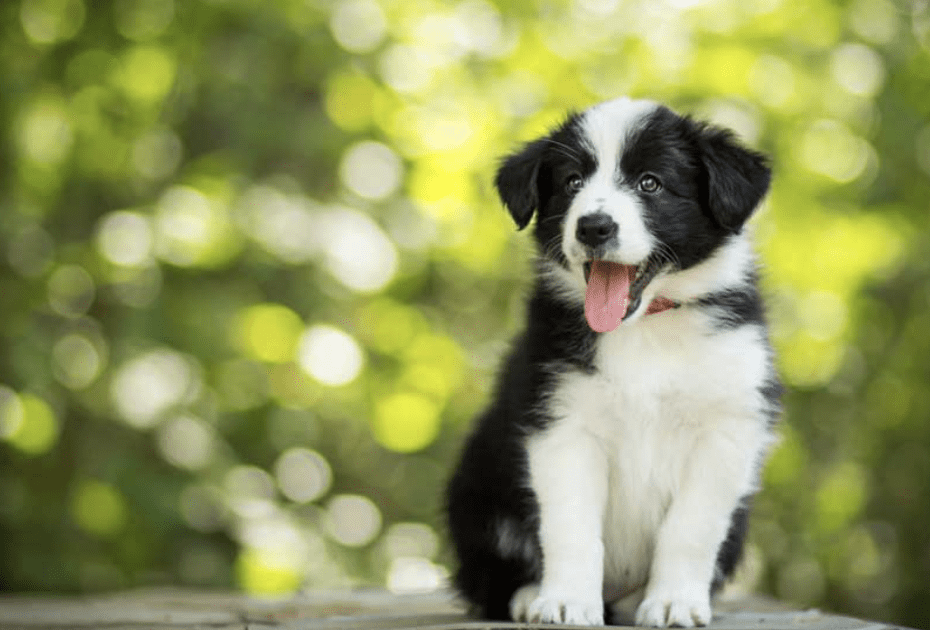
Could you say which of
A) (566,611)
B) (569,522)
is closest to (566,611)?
(566,611)

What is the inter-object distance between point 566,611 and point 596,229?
936 millimetres

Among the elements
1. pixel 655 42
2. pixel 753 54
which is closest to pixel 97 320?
pixel 655 42

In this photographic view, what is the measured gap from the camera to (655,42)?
233 inches

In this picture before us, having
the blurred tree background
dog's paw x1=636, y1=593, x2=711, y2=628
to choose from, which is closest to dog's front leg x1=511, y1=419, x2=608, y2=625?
dog's paw x1=636, y1=593, x2=711, y2=628

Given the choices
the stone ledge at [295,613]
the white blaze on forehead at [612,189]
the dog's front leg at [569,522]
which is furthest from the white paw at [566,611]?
the white blaze on forehead at [612,189]

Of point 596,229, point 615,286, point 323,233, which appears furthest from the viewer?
point 323,233

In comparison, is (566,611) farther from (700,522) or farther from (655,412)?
(655,412)

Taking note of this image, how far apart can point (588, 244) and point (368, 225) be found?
299 cm

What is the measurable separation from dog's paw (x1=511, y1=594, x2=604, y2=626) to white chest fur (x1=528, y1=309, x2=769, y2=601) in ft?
0.75

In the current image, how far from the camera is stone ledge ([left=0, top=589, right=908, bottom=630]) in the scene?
301 cm

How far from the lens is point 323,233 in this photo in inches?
226

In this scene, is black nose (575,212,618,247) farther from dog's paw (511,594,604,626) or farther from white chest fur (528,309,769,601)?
dog's paw (511,594,604,626)

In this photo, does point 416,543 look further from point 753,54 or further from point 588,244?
point 588,244

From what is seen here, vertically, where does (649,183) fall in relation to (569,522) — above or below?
above
